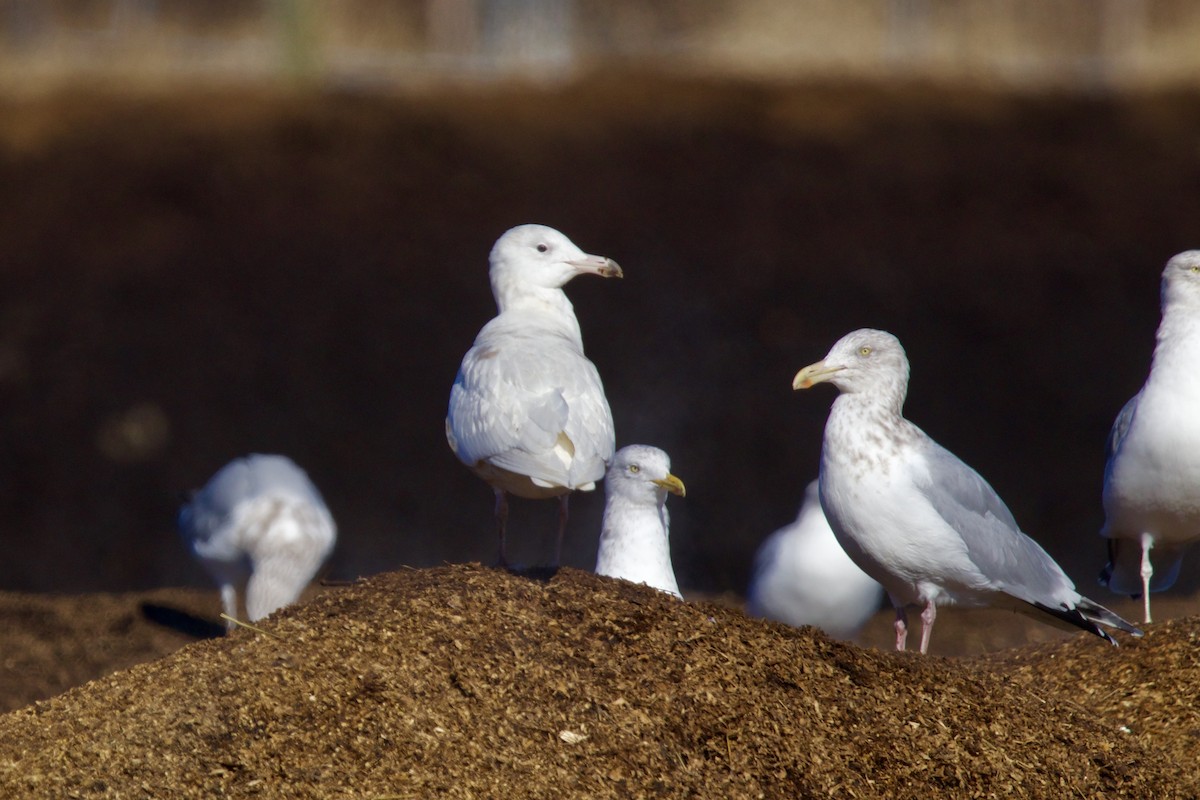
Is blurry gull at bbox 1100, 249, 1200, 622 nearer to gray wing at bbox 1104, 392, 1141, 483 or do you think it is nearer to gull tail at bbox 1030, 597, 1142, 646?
gray wing at bbox 1104, 392, 1141, 483

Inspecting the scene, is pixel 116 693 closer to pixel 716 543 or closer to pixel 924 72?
pixel 716 543

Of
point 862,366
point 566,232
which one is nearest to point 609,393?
point 566,232

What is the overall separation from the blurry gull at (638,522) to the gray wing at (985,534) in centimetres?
104

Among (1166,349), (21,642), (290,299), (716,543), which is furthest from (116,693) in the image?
(290,299)

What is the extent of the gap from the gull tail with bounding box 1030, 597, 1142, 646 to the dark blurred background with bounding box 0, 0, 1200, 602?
19.7 feet

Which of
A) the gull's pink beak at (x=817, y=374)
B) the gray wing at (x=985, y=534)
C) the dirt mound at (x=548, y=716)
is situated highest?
the gull's pink beak at (x=817, y=374)

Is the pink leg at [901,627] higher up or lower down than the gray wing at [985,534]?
lower down

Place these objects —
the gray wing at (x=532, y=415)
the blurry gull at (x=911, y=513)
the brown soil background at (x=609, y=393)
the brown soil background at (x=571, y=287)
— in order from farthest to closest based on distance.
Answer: the brown soil background at (x=571, y=287) → the blurry gull at (x=911, y=513) → the gray wing at (x=532, y=415) → the brown soil background at (x=609, y=393)

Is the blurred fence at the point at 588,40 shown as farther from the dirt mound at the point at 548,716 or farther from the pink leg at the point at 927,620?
the dirt mound at the point at 548,716

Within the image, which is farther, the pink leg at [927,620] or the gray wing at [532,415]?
the pink leg at [927,620]

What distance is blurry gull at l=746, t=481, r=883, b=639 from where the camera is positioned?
7605 millimetres

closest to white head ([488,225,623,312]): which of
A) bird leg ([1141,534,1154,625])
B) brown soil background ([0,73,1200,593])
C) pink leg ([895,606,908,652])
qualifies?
pink leg ([895,606,908,652])

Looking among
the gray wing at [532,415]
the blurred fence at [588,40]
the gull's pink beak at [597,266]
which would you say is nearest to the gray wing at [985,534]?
the gray wing at [532,415]

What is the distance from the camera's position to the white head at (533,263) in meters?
6.69
